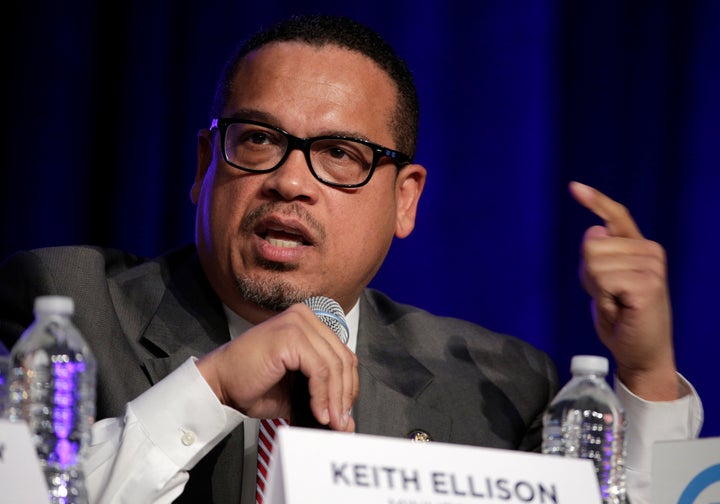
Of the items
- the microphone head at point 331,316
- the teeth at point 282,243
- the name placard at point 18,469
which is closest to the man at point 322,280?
the teeth at point 282,243

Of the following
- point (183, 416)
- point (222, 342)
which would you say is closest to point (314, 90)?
point (222, 342)

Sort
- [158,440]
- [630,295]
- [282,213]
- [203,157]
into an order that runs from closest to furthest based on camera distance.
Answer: [158,440], [630,295], [282,213], [203,157]

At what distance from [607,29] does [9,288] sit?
1.88m

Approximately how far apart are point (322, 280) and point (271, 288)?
0.11 m

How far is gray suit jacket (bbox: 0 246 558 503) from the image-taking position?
1.84 m

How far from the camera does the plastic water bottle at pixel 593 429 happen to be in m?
1.45

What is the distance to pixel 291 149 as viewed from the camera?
76.1 inches

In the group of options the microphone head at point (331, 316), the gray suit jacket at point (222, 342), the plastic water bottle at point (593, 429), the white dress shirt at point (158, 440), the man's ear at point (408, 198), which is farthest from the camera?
the man's ear at point (408, 198)

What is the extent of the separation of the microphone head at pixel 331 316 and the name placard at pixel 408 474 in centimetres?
56

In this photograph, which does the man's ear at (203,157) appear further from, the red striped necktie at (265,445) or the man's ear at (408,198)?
the red striped necktie at (265,445)

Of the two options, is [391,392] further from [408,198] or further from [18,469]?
[18,469]

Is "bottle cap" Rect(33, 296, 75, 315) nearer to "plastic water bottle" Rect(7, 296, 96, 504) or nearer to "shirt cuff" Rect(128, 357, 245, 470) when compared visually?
"plastic water bottle" Rect(7, 296, 96, 504)

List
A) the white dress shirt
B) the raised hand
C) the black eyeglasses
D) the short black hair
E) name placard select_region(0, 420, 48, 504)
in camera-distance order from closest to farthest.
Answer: name placard select_region(0, 420, 48, 504), the white dress shirt, the raised hand, the black eyeglasses, the short black hair

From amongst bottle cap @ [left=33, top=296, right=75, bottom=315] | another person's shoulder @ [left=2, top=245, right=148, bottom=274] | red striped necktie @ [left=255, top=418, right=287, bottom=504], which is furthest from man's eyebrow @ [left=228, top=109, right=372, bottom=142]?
bottle cap @ [left=33, top=296, right=75, bottom=315]
